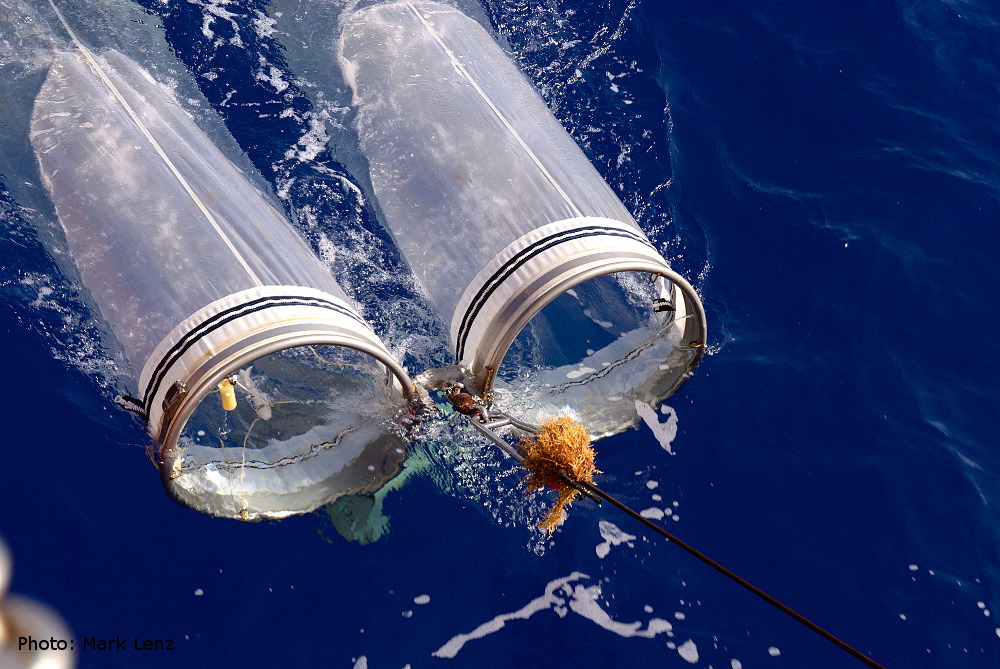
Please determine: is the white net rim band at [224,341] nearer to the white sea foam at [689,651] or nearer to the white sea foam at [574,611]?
the white sea foam at [574,611]

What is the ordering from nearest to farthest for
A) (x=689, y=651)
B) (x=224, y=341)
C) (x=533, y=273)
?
(x=224, y=341) → (x=533, y=273) → (x=689, y=651)

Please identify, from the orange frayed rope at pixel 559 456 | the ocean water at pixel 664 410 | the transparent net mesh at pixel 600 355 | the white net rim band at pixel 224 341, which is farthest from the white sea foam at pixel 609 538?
the white net rim band at pixel 224 341

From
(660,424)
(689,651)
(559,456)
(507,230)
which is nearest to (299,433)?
(507,230)

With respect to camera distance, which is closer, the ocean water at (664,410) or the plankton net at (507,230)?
the plankton net at (507,230)

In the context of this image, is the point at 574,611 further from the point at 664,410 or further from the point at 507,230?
the point at 507,230

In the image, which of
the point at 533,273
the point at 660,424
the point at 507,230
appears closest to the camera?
the point at 533,273
